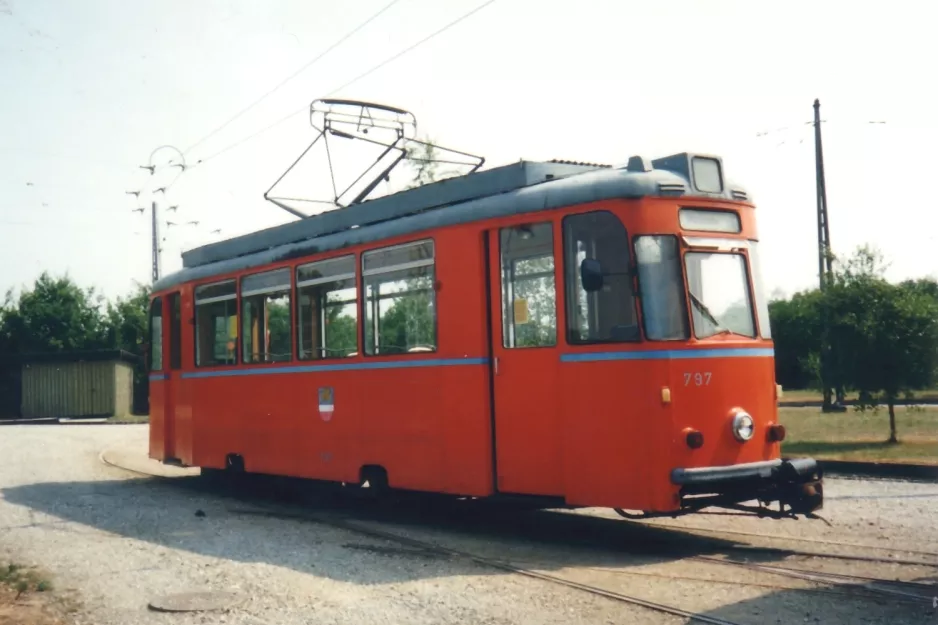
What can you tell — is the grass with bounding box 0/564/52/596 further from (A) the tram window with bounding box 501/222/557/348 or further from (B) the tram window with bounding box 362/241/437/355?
(A) the tram window with bounding box 501/222/557/348

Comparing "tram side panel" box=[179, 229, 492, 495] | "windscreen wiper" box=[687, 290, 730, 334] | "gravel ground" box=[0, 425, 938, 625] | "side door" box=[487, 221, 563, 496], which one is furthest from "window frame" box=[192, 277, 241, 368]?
"windscreen wiper" box=[687, 290, 730, 334]

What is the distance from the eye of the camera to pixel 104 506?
13125 mm

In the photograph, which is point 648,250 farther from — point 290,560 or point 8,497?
point 8,497

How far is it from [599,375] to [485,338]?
1.40 m

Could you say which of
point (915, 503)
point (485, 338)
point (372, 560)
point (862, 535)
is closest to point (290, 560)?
point (372, 560)

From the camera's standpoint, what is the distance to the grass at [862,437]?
16109mm

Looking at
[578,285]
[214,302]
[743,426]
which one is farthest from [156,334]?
[743,426]

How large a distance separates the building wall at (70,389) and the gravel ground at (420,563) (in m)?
35.4

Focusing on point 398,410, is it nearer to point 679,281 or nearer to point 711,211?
point 679,281

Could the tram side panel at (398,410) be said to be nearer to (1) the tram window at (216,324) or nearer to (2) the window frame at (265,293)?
(2) the window frame at (265,293)

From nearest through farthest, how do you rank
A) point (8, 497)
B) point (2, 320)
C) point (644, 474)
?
point (644, 474) → point (8, 497) → point (2, 320)

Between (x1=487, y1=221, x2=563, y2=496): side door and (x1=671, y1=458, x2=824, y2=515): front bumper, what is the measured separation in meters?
1.23

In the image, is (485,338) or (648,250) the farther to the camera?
(485,338)

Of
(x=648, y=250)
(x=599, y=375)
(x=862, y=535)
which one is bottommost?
(x=862, y=535)
